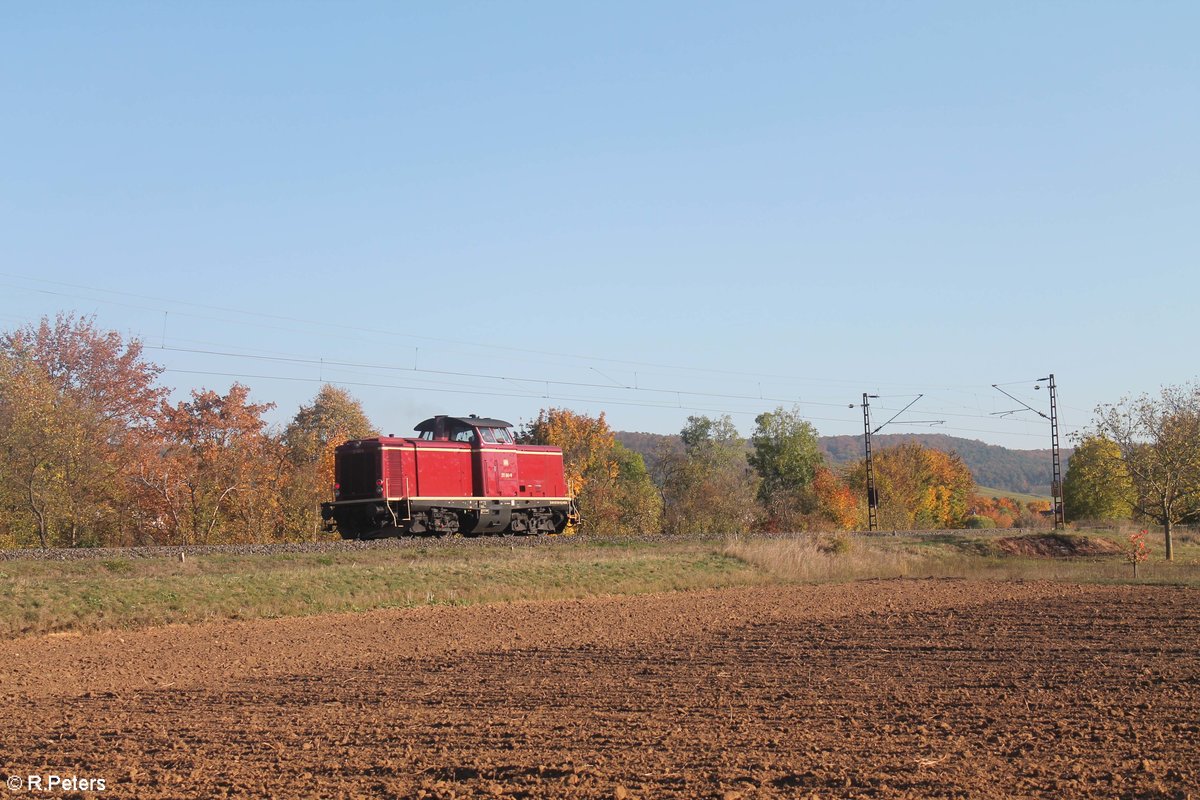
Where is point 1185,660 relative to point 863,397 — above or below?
below

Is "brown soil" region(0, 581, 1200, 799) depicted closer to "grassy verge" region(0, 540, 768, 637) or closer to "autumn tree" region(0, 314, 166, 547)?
"grassy verge" region(0, 540, 768, 637)

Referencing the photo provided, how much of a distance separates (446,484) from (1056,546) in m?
29.1

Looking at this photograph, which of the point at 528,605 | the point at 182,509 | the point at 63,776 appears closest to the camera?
the point at 63,776

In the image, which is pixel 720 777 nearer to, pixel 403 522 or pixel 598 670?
pixel 598 670

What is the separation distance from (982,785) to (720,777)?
201cm

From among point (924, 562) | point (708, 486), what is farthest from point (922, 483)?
point (924, 562)

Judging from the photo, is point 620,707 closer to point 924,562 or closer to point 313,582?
point 313,582

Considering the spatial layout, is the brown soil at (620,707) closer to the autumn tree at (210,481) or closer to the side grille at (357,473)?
the side grille at (357,473)

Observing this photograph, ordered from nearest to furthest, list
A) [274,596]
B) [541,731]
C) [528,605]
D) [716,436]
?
1. [541,731]
2. [274,596]
3. [528,605]
4. [716,436]

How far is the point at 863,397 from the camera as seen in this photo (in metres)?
57.8

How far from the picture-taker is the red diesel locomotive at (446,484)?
35.5 meters

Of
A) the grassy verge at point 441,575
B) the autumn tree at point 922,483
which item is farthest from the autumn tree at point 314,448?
the autumn tree at point 922,483

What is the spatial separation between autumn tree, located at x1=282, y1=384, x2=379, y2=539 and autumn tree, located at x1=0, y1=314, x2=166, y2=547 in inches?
311

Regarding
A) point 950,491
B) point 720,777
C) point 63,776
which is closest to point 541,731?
point 720,777
